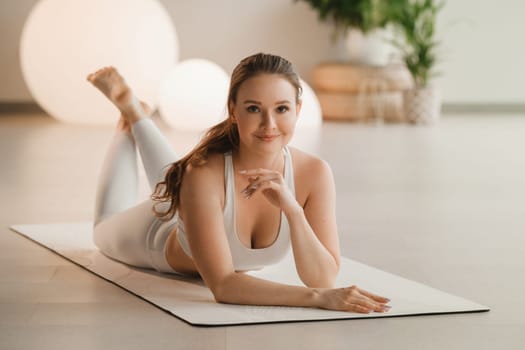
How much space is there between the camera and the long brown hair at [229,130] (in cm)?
234

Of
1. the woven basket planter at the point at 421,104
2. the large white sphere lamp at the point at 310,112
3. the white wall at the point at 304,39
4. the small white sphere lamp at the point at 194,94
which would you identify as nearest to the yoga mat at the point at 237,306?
the small white sphere lamp at the point at 194,94

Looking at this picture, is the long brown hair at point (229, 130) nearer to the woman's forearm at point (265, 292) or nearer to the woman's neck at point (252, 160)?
the woman's neck at point (252, 160)

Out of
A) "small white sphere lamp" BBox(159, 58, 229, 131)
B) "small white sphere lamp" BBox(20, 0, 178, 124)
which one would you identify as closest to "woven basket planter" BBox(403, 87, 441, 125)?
"small white sphere lamp" BBox(159, 58, 229, 131)

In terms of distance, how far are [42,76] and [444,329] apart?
457cm

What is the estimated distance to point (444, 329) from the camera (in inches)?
89.0

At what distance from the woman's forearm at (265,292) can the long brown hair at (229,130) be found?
0.25 meters

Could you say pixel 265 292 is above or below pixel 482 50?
above

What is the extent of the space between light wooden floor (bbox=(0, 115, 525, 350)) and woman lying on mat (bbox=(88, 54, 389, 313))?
14cm

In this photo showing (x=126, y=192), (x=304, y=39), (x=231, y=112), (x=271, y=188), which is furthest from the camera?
(x=304, y=39)

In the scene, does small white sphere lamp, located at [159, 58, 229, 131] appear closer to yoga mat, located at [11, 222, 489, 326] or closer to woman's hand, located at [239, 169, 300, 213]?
yoga mat, located at [11, 222, 489, 326]

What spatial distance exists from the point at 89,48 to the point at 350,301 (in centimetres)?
425

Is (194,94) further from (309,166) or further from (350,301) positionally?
(350,301)

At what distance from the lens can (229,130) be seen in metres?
2.47

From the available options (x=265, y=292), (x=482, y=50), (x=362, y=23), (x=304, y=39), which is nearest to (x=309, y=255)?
(x=265, y=292)
